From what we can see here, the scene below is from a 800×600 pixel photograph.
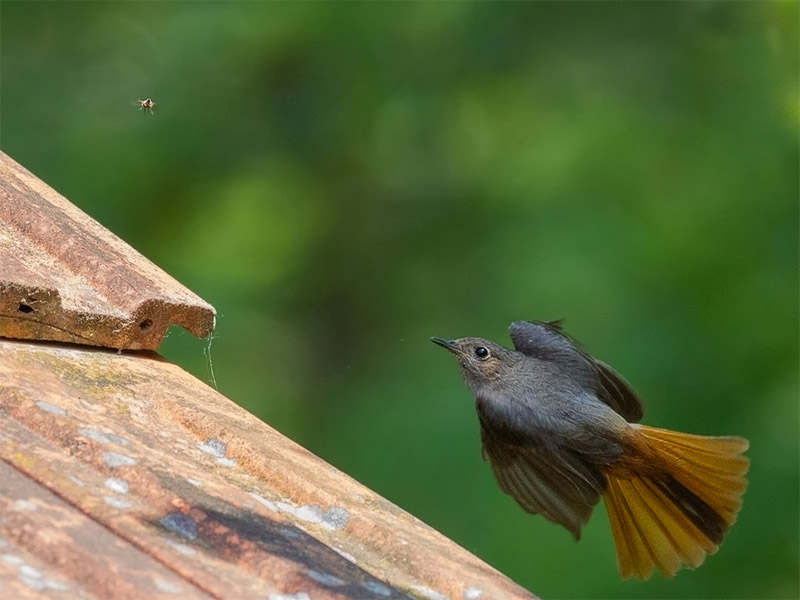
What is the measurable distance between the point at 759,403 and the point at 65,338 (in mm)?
5931

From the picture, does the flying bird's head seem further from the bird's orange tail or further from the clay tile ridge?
the clay tile ridge

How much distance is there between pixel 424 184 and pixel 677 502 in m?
5.23

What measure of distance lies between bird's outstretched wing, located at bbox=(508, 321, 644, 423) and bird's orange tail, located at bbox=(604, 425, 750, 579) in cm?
59

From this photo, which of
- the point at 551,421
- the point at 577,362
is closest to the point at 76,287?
the point at 551,421

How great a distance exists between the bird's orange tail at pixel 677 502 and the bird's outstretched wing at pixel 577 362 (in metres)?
0.59

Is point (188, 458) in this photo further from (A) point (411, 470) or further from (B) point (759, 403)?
(B) point (759, 403)

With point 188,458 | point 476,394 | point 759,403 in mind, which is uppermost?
point 759,403

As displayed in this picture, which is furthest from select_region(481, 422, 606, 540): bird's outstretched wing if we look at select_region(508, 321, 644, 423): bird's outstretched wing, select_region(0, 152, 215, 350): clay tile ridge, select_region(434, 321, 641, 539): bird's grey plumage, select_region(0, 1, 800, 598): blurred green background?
select_region(0, 1, 800, 598): blurred green background

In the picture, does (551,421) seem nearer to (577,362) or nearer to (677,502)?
(577,362)

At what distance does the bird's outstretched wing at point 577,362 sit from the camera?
5.70 metres

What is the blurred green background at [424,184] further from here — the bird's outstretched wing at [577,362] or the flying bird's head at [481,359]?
the bird's outstretched wing at [577,362]

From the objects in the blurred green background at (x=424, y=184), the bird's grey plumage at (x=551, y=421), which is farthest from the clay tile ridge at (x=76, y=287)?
the blurred green background at (x=424, y=184)

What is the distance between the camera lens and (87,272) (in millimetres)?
3391

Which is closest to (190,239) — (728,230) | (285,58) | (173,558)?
(285,58)
